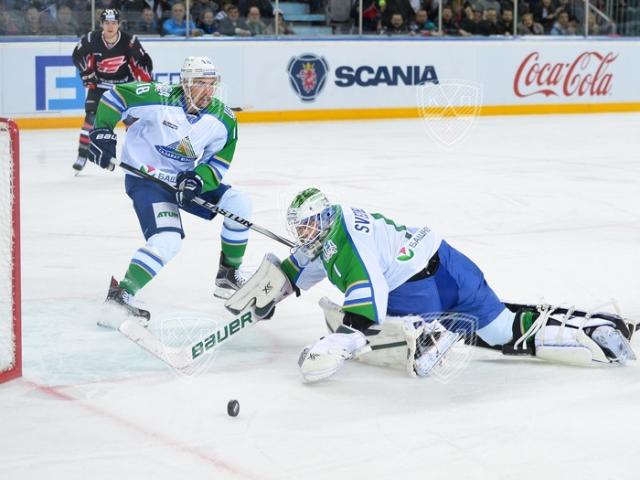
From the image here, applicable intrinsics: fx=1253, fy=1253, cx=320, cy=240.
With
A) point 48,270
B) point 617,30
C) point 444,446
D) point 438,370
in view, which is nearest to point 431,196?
point 48,270

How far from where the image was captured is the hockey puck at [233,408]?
3.33m

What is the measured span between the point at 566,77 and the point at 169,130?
981 centimetres

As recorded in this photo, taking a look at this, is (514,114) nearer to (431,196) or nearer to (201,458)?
(431,196)

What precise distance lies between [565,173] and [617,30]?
5.75 metres

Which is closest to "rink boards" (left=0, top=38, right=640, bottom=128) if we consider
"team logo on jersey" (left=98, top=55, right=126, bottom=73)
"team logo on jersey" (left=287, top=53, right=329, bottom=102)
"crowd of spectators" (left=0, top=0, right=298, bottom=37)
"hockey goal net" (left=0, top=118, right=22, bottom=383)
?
"team logo on jersey" (left=287, top=53, right=329, bottom=102)

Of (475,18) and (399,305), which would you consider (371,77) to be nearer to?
(475,18)

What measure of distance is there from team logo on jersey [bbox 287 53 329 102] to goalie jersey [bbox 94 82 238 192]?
760cm

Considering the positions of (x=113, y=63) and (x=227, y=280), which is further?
(x=113, y=63)

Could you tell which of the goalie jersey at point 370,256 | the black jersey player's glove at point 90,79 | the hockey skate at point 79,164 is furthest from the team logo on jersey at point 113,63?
the goalie jersey at point 370,256

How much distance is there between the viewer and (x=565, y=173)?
9.00 m

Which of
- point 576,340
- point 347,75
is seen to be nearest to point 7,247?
point 576,340

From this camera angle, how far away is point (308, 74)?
12344mm

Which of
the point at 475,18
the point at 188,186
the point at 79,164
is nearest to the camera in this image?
the point at 188,186

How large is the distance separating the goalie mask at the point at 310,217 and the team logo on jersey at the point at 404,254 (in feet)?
0.88
